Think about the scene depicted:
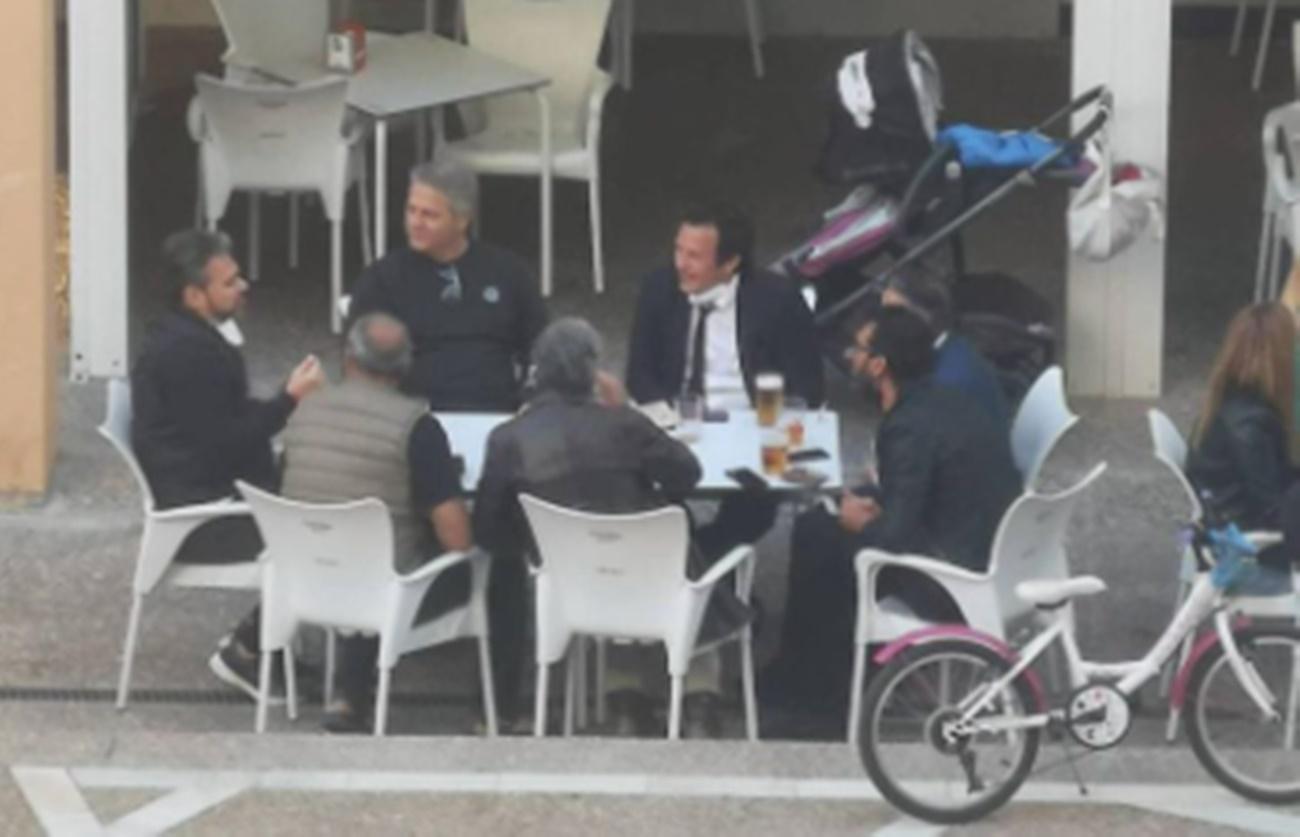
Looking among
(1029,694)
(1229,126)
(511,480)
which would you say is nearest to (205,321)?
(511,480)

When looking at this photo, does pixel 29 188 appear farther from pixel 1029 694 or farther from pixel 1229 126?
pixel 1229 126

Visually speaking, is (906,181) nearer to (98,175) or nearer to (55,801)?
(98,175)

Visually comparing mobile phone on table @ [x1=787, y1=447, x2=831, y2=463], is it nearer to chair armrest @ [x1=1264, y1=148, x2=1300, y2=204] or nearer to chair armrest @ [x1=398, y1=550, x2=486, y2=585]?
chair armrest @ [x1=398, y1=550, x2=486, y2=585]

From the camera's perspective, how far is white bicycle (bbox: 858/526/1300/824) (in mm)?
8570

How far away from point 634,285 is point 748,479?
3.64 m

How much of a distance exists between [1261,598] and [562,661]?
6.30 feet

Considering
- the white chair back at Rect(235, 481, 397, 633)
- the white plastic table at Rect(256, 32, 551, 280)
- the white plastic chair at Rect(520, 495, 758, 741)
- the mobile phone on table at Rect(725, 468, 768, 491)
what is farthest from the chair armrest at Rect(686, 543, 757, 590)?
the white plastic table at Rect(256, 32, 551, 280)

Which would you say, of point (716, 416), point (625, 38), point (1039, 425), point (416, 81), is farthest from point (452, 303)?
point (625, 38)

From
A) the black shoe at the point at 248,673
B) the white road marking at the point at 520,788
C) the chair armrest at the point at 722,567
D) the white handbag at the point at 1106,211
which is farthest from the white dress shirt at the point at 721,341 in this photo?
the white road marking at the point at 520,788

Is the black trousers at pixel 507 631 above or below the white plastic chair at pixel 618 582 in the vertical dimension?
below

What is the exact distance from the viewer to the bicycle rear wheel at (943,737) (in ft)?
28.1

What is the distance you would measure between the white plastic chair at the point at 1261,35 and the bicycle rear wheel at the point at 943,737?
742cm

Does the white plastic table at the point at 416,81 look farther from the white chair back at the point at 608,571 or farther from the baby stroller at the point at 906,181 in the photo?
the white chair back at the point at 608,571

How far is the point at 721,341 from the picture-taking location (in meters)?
10.6
